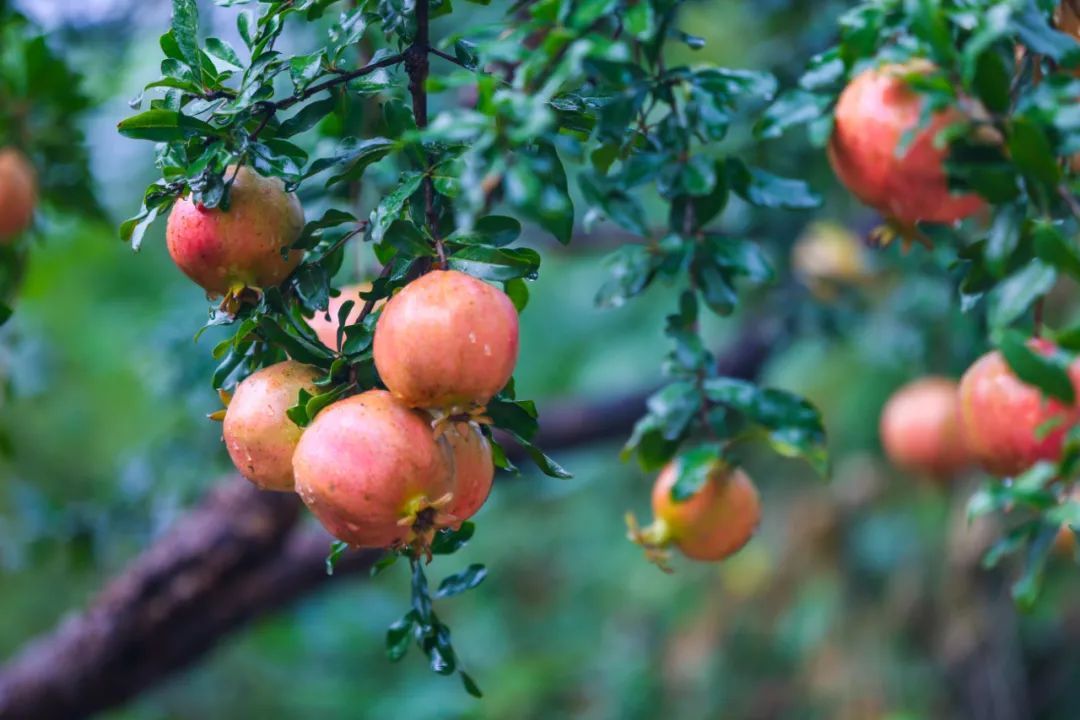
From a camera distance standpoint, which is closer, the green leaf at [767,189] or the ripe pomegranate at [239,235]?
the ripe pomegranate at [239,235]

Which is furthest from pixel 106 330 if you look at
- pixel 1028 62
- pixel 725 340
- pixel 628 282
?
pixel 1028 62

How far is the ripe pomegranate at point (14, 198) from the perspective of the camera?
1452mm

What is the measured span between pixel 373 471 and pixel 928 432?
1368 millimetres

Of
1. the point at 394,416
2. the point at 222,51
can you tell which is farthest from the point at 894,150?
the point at 222,51

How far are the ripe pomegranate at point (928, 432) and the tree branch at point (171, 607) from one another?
3.04 feet

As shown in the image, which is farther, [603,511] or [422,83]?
[603,511]

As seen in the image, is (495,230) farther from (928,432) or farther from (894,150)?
(928,432)

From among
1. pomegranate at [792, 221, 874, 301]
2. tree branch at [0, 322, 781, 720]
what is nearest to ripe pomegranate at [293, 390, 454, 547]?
tree branch at [0, 322, 781, 720]

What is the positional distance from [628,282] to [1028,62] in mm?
329

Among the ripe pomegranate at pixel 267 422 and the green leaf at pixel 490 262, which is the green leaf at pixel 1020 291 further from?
the ripe pomegranate at pixel 267 422

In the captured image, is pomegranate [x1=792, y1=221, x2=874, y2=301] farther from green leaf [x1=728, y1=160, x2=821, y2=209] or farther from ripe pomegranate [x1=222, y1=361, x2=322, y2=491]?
ripe pomegranate [x1=222, y1=361, x2=322, y2=491]

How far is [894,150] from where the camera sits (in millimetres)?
743

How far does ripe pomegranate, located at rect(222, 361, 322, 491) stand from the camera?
0.72 meters

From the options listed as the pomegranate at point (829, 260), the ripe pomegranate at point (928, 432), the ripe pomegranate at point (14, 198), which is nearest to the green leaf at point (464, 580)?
the ripe pomegranate at point (14, 198)
